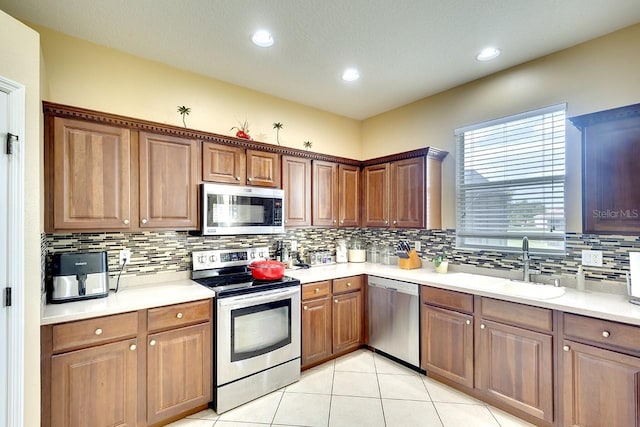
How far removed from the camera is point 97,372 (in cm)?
190

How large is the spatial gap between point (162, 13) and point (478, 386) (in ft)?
11.8

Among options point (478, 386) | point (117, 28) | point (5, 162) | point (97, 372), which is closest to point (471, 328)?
point (478, 386)

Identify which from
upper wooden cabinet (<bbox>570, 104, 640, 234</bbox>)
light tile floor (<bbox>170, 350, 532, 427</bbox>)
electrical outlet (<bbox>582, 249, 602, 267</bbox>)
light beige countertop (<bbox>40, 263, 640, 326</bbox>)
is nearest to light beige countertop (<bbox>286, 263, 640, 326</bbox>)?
light beige countertop (<bbox>40, 263, 640, 326</bbox>)

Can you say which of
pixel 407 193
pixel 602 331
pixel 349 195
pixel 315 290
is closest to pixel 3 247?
pixel 315 290

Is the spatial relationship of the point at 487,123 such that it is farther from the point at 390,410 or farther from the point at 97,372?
the point at 97,372

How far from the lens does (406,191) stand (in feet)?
11.0

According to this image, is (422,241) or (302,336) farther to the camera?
(422,241)

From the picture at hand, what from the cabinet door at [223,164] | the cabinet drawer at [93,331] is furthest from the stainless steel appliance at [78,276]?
the cabinet door at [223,164]

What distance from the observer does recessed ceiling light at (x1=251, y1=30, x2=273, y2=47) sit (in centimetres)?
226

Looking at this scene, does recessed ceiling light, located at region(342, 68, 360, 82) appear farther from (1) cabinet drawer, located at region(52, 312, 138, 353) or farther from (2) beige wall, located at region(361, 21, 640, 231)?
(1) cabinet drawer, located at region(52, 312, 138, 353)

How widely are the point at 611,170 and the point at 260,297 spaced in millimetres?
2674

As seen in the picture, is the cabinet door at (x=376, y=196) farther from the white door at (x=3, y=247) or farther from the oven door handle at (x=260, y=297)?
the white door at (x=3, y=247)

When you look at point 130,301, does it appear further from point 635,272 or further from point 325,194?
point 635,272

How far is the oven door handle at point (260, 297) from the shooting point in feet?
7.78
